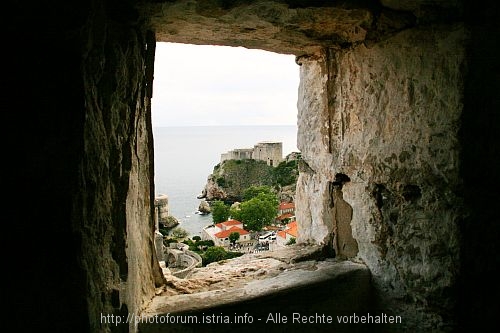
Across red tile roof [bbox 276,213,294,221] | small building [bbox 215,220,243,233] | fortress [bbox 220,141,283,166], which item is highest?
fortress [bbox 220,141,283,166]

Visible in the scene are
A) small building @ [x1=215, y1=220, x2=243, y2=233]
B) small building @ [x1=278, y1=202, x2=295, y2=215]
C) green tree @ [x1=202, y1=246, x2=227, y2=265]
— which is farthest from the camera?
small building @ [x1=278, y1=202, x2=295, y2=215]

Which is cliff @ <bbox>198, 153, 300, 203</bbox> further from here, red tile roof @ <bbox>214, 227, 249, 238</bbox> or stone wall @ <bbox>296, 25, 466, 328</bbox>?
stone wall @ <bbox>296, 25, 466, 328</bbox>

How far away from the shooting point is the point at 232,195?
2188 centimetres

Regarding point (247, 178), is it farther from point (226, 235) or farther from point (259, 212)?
point (226, 235)

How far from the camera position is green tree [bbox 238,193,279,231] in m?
13.2

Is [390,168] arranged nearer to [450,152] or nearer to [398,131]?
[398,131]

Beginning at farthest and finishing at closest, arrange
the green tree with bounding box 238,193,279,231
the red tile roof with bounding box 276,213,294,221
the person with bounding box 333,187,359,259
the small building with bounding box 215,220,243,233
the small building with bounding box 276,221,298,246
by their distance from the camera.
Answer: the red tile roof with bounding box 276,213,294,221, the small building with bounding box 215,220,243,233, the green tree with bounding box 238,193,279,231, the small building with bounding box 276,221,298,246, the person with bounding box 333,187,359,259

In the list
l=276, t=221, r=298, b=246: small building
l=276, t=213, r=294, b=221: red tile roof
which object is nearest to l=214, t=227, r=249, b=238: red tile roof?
l=276, t=213, r=294, b=221: red tile roof

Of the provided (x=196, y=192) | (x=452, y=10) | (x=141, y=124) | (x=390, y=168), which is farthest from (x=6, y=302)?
(x=196, y=192)

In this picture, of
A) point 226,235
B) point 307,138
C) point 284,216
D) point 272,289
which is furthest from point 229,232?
point 272,289

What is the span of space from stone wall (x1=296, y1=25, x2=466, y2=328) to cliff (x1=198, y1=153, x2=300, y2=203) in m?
13.0

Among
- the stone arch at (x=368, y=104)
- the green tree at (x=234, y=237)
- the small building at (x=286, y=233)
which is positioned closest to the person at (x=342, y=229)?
the stone arch at (x=368, y=104)

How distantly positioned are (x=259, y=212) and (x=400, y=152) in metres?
12.0

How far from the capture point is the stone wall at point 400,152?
5.03 ft
